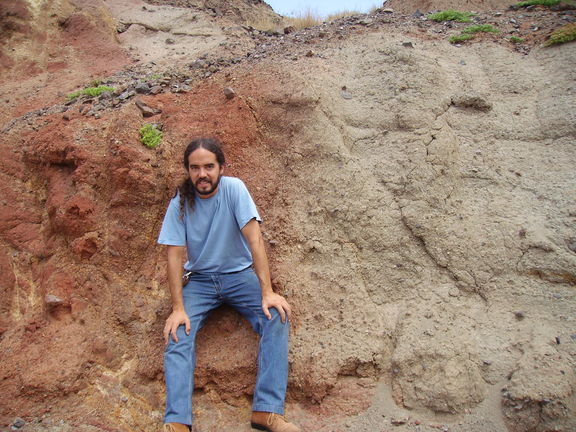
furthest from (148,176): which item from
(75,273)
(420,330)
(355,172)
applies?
(420,330)

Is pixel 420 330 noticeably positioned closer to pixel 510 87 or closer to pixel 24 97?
pixel 510 87

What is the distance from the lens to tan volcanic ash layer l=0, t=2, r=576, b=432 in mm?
3555

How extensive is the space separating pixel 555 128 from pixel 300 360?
3.57 metres

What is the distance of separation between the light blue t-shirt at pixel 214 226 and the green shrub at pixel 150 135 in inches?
47.2

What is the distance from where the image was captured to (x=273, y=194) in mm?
4594

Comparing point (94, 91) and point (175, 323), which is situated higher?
point (94, 91)

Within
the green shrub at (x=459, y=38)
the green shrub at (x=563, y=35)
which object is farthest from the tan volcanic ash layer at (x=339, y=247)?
the green shrub at (x=459, y=38)

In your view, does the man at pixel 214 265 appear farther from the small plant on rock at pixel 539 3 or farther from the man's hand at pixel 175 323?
the small plant on rock at pixel 539 3

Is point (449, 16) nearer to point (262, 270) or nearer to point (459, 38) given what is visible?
point (459, 38)

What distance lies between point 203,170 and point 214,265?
76 cm

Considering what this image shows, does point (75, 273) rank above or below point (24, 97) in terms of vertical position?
below

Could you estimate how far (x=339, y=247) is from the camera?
432 centimetres

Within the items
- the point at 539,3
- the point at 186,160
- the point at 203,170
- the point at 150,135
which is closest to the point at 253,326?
the point at 203,170

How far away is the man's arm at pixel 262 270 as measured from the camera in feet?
11.6
